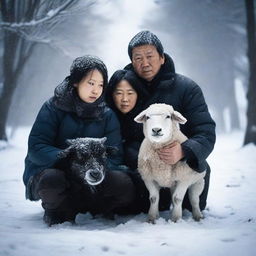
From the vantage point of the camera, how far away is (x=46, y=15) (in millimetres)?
8977

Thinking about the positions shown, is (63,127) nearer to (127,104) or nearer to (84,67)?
(84,67)

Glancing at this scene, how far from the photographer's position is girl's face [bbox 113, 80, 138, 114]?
384 centimetres

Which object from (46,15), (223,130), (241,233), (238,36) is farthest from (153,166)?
(223,130)

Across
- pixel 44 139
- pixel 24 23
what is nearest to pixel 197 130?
pixel 44 139

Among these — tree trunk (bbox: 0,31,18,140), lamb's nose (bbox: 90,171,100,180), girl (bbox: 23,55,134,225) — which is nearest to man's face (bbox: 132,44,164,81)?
girl (bbox: 23,55,134,225)

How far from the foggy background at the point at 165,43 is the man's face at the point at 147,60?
6.47m

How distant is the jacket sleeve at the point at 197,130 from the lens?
127 inches

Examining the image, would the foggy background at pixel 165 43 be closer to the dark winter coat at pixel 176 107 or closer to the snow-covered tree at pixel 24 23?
the snow-covered tree at pixel 24 23

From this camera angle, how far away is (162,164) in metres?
3.21

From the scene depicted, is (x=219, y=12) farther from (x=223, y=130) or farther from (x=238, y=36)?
(x=223, y=130)

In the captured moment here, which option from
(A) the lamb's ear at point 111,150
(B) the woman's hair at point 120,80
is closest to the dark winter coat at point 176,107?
(B) the woman's hair at point 120,80

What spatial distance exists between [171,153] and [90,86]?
1.05 metres

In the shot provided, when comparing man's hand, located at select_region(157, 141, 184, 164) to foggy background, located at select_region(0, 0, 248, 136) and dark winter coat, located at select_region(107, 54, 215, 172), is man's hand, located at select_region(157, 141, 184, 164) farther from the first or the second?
foggy background, located at select_region(0, 0, 248, 136)

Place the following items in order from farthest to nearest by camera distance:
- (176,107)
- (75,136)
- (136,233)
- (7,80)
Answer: (7,80) < (176,107) < (75,136) < (136,233)
